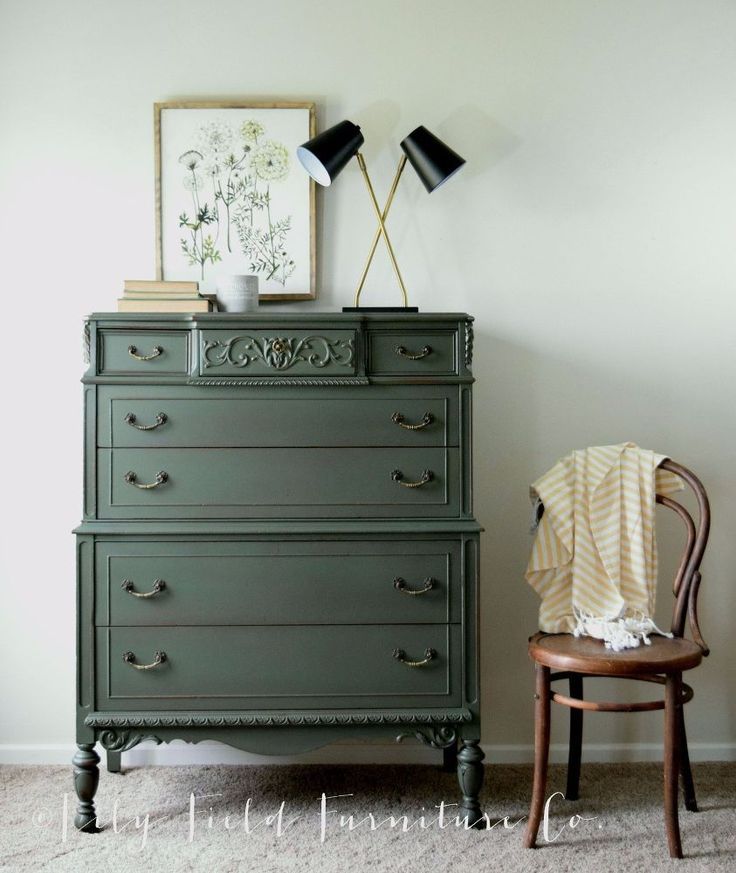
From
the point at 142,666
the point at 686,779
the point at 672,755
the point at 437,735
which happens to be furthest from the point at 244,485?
the point at 686,779

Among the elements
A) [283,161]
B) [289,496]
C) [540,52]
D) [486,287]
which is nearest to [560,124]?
[540,52]

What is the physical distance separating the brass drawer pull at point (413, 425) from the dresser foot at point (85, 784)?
1.22 m

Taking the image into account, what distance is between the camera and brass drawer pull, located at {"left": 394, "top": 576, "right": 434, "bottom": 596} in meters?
2.50

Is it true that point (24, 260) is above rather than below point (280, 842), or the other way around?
above

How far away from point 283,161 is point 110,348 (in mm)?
905

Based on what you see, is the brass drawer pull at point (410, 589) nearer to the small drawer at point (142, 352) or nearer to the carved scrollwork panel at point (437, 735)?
the carved scrollwork panel at point (437, 735)

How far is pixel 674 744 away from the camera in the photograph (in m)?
2.31

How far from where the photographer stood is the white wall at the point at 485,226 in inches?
117

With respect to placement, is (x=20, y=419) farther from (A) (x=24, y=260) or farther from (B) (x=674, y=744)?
(B) (x=674, y=744)

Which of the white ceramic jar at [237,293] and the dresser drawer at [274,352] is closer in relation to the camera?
the dresser drawer at [274,352]

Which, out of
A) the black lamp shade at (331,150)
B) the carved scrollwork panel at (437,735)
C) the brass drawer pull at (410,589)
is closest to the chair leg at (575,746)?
the carved scrollwork panel at (437,735)

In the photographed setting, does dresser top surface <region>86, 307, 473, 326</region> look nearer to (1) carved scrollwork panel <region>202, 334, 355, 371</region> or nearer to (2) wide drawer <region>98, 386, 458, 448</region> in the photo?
(1) carved scrollwork panel <region>202, 334, 355, 371</region>

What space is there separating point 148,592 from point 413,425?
858mm

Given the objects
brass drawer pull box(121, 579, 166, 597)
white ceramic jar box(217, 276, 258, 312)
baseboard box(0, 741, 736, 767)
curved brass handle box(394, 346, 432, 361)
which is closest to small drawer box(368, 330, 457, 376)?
curved brass handle box(394, 346, 432, 361)
